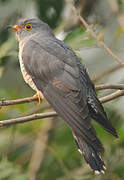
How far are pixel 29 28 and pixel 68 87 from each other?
1.40 m

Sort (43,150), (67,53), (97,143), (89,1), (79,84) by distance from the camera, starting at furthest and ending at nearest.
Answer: (89,1)
(43,150)
(67,53)
(79,84)
(97,143)

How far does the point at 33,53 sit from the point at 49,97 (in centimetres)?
60

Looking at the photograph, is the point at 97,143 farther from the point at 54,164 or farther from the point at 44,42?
the point at 54,164

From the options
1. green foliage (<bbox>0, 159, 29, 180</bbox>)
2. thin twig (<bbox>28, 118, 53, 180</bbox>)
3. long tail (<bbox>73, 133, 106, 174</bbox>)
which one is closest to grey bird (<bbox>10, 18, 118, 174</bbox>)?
long tail (<bbox>73, 133, 106, 174</bbox>)

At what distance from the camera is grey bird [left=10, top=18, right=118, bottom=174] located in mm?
3547

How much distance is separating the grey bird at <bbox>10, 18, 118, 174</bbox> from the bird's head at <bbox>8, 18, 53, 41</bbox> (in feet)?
0.68

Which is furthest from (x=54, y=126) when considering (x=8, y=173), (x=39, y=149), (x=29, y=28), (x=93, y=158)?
(x=93, y=158)

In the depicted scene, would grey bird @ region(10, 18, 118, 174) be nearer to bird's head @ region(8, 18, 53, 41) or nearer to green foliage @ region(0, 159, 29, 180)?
bird's head @ region(8, 18, 53, 41)

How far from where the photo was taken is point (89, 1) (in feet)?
19.7

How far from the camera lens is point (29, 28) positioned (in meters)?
4.96

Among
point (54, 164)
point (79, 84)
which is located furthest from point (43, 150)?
point (79, 84)

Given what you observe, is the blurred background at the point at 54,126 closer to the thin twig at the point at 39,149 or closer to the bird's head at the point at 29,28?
the thin twig at the point at 39,149

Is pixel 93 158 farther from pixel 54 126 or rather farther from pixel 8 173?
pixel 54 126

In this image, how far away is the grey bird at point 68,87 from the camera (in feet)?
11.6
